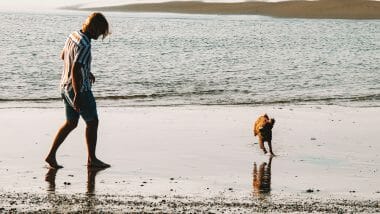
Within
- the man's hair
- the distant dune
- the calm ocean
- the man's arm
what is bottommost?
the man's arm

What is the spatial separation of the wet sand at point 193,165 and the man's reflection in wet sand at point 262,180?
1cm

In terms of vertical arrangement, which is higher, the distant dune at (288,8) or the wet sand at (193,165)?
the distant dune at (288,8)

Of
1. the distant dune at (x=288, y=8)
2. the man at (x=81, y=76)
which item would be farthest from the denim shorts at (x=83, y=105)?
the distant dune at (x=288, y=8)

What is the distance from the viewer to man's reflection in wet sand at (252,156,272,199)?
294 inches

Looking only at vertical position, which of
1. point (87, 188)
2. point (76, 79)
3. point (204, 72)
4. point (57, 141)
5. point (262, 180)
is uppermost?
point (204, 72)

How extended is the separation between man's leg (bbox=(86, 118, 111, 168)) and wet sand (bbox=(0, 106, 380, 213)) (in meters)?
0.11

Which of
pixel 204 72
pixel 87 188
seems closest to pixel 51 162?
pixel 87 188

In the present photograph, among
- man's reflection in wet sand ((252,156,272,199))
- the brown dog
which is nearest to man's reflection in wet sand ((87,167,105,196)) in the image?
man's reflection in wet sand ((252,156,272,199))

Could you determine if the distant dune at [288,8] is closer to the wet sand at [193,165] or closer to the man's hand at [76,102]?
the wet sand at [193,165]

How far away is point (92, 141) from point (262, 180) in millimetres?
1893

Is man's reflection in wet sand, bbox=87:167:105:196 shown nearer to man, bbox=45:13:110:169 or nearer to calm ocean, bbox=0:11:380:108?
man, bbox=45:13:110:169

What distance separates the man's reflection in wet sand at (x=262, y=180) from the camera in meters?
7.48

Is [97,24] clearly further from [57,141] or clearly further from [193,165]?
[193,165]

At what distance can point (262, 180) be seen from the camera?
8125 millimetres
